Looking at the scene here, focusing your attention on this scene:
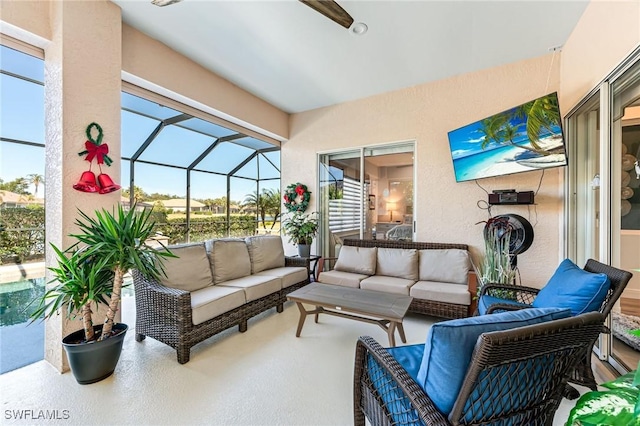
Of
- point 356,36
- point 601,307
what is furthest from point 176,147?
point 601,307

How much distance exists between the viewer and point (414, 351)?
1575 millimetres

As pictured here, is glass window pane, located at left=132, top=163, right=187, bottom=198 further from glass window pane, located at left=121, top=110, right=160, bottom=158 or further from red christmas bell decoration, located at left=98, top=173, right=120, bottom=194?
red christmas bell decoration, located at left=98, top=173, right=120, bottom=194

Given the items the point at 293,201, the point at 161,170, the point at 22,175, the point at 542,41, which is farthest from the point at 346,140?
the point at 22,175

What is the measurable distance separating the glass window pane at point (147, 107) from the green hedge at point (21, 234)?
68.9 inches

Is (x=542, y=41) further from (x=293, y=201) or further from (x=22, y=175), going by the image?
(x=22, y=175)

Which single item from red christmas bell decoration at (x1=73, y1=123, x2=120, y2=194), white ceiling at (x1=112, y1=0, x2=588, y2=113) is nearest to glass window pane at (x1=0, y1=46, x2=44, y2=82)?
red christmas bell decoration at (x1=73, y1=123, x2=120, y2=194)

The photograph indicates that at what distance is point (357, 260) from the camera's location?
3875 millimetres

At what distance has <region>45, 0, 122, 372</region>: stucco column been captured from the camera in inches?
85.7

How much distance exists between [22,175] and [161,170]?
2540 mm

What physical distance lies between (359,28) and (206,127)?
3.03 m

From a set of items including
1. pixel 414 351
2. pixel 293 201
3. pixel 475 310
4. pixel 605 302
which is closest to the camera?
pixel 414 351

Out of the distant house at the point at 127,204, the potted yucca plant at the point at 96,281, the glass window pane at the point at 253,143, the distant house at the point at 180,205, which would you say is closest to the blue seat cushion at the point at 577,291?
the potted yucca plant at the point at 96,281

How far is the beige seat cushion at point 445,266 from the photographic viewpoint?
10.9 ft

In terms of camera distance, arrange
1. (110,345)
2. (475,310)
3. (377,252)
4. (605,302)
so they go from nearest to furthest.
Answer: (605,302) → (110,345) → (475,310) → (377,252)
